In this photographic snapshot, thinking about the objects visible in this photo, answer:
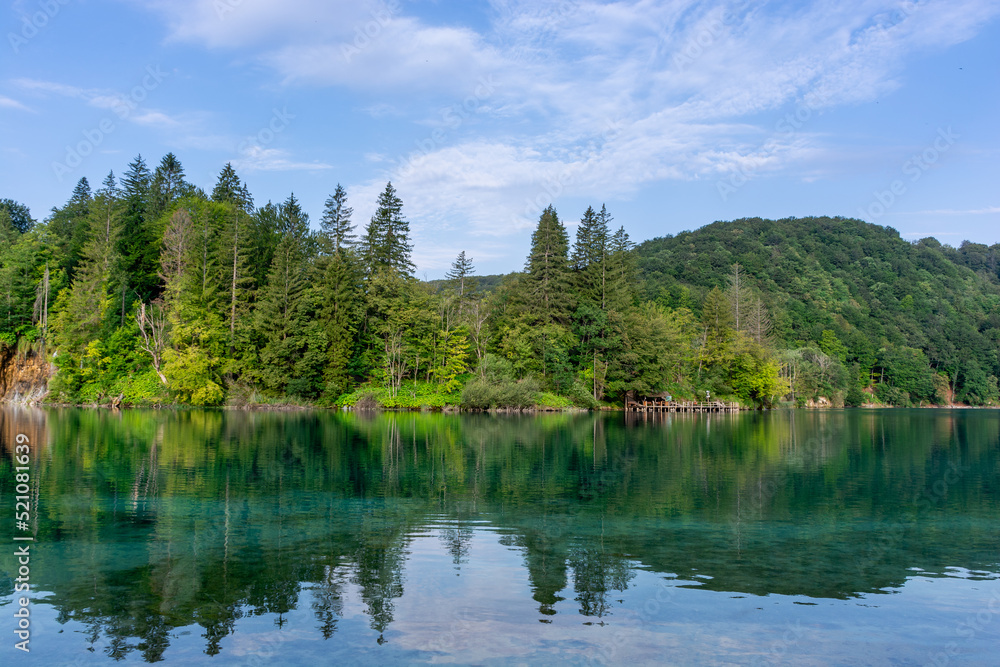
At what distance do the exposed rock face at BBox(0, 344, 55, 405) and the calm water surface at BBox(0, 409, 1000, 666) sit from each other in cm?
4200

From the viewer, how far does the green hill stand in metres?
107

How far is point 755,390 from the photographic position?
76125mm

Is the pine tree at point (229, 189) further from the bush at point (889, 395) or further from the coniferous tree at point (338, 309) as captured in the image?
the bush at point (889, 395)

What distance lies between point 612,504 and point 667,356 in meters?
53.0

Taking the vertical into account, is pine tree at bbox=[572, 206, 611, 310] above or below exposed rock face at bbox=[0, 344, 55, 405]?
above

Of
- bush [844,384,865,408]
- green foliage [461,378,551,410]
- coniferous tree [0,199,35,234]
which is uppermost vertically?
coniferous tree [0,199,35,234]

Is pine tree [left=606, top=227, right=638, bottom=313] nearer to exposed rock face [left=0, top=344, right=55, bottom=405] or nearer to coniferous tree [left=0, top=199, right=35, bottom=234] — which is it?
exposed rock face [left=0, top=344, right=55, bottom=405]

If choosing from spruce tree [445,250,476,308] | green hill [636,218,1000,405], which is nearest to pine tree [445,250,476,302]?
spruce tree [445,250,476,308]

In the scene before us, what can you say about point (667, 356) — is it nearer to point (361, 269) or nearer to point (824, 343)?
point (361, 269)

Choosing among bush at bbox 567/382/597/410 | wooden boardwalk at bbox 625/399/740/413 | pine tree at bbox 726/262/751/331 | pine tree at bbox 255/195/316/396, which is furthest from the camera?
pine tree at bbox 726/262/751/331

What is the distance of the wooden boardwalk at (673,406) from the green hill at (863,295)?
26.2 m

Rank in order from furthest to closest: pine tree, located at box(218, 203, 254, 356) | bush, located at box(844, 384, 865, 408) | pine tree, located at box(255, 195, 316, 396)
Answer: bush, located at box(844, 384, 865, 408) < pine tree, located at box(218, 203, 254, 356) < pine tree, located at box(255, 195, 316, 396)

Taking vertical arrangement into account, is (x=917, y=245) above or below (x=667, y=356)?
above

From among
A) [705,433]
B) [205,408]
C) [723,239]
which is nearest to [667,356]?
[705,433]
